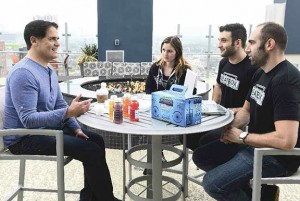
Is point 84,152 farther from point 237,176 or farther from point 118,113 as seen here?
point 237,176

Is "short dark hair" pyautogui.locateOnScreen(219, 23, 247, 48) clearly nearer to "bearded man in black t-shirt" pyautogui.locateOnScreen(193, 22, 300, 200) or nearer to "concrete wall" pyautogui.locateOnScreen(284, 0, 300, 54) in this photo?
"bearded man in black t-shirt" pyautogui.locateOnScreen(193, 22, 300, 200)

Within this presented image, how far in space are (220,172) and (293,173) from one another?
0.39 metres

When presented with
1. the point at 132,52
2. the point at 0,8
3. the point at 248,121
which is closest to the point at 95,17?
the point at 132,52

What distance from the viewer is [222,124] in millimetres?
1652

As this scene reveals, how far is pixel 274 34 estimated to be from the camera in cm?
167

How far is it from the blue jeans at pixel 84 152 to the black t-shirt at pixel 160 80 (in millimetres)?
1188

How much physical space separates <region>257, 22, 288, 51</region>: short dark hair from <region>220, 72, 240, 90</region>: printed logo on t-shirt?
0.72m

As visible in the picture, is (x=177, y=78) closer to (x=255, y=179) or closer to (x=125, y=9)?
(x=255, y=179)

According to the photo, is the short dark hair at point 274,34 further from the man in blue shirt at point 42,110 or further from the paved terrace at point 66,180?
the paved terrace at point 66,180

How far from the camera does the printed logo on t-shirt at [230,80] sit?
2.40 m

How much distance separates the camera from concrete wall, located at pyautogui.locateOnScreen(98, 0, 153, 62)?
23.7 ft

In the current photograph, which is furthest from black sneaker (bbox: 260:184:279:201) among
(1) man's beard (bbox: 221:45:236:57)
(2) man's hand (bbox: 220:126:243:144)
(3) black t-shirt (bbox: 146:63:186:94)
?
(3) black t-shirt (bbox: 146:63:186:94)

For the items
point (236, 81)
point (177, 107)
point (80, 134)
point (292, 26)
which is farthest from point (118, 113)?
point (292, 26)

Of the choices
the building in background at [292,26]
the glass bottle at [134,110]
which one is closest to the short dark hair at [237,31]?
the glass bottle at [134,110]
